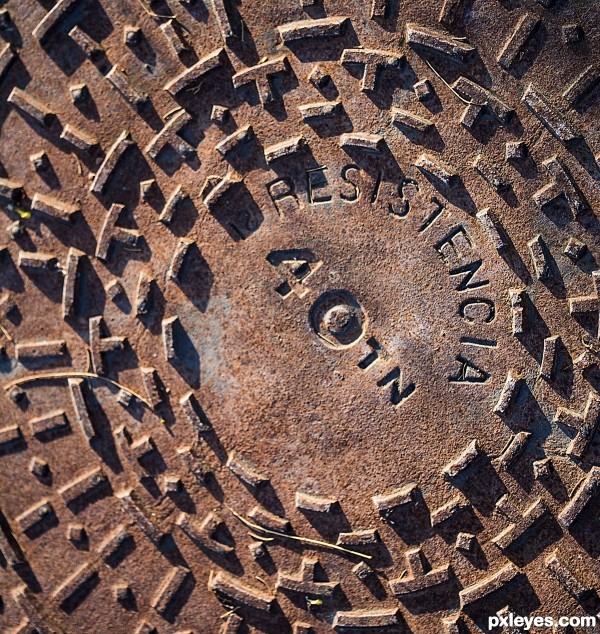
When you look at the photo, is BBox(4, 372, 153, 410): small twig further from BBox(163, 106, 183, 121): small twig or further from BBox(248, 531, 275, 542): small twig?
BBox(163, 106, 183, 121): small twig

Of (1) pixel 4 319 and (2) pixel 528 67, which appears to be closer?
(2) pixel 528 67

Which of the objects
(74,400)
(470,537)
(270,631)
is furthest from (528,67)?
(270,631)

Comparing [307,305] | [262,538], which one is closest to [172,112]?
[307,305]

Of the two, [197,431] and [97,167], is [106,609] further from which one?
[97,167]
